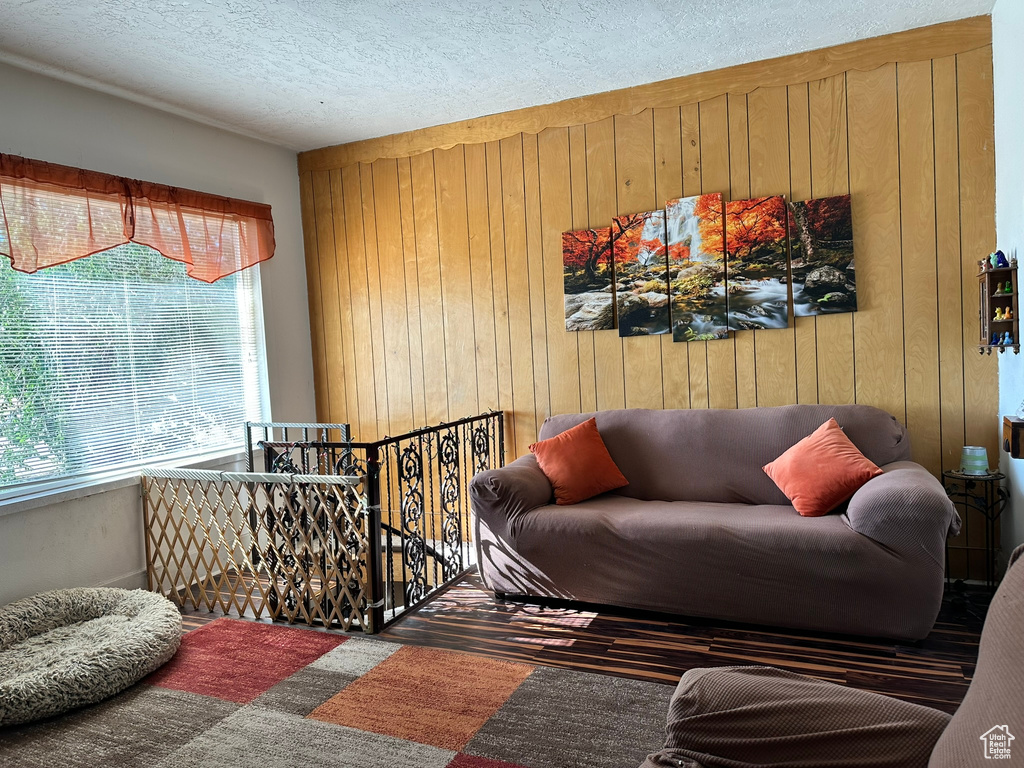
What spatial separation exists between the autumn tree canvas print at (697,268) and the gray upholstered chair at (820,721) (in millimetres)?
2558

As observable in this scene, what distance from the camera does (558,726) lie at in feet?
7.52

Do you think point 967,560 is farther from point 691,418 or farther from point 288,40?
point 288,40

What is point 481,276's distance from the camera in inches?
175

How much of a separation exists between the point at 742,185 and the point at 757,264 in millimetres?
436

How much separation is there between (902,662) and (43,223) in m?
4.07

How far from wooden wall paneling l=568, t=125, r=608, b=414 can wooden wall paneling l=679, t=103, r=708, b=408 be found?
535mm

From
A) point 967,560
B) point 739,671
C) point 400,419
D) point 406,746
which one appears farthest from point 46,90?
point 967,560

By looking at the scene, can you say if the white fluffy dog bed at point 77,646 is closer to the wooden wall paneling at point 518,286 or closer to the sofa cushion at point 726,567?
the sofa cushion at point 726,567

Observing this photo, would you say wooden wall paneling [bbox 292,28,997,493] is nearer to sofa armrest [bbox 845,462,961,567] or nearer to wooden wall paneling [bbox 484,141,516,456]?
wooden wall paneling [bbox 484,141,516,456]

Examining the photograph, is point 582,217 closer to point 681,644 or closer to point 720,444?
point 720,444

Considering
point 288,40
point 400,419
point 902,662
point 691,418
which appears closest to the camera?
point 902,662

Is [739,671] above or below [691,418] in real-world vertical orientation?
below

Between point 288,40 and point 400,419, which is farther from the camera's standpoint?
point 400,419

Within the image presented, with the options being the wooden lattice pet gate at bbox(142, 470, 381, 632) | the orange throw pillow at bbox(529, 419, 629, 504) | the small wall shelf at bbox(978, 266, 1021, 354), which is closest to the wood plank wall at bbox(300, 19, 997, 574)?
the small wall shelf at bbox(978, 266, 1021, 354)
